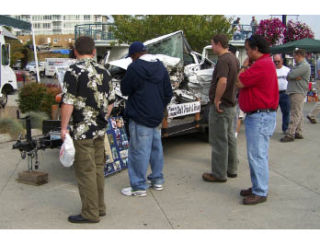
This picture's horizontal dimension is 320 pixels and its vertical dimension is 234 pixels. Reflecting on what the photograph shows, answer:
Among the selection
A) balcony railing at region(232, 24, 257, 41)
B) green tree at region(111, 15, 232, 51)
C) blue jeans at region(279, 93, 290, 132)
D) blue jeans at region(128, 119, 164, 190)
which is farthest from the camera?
balcony railing at region(232, 24, 257, 41)

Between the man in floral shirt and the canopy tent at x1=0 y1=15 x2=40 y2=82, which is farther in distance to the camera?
the canopy tent at x1=0 y1=15 x2=40 y2=82

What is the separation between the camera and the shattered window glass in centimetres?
733

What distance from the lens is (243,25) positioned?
2933 cm

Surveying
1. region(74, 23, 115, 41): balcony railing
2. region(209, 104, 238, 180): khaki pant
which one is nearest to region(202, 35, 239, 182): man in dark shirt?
region(209, 104, 238, 180): khaki pant

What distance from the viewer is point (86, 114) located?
11.6 feet

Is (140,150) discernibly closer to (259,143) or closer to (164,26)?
(259,143)

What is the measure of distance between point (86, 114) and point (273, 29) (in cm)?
1402

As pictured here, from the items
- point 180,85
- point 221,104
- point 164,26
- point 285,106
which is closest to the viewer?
point 221,104

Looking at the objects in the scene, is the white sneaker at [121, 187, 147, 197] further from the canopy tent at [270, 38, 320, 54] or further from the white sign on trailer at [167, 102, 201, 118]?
the canopy tent at [270, 38, 320, 54]

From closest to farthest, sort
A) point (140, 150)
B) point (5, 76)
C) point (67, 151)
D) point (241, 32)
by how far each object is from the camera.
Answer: point (67, 151)
point (140, 150)
point (5, 76)
point (241, 32)

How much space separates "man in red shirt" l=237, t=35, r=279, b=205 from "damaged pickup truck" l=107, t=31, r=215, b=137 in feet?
6.25

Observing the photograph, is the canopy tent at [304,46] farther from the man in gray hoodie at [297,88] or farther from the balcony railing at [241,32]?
the balcony railing at [241,32]

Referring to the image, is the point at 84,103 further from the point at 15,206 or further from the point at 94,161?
the point at 15,206

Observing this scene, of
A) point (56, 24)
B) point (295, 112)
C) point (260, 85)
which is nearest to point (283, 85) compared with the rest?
point (295, 112)
